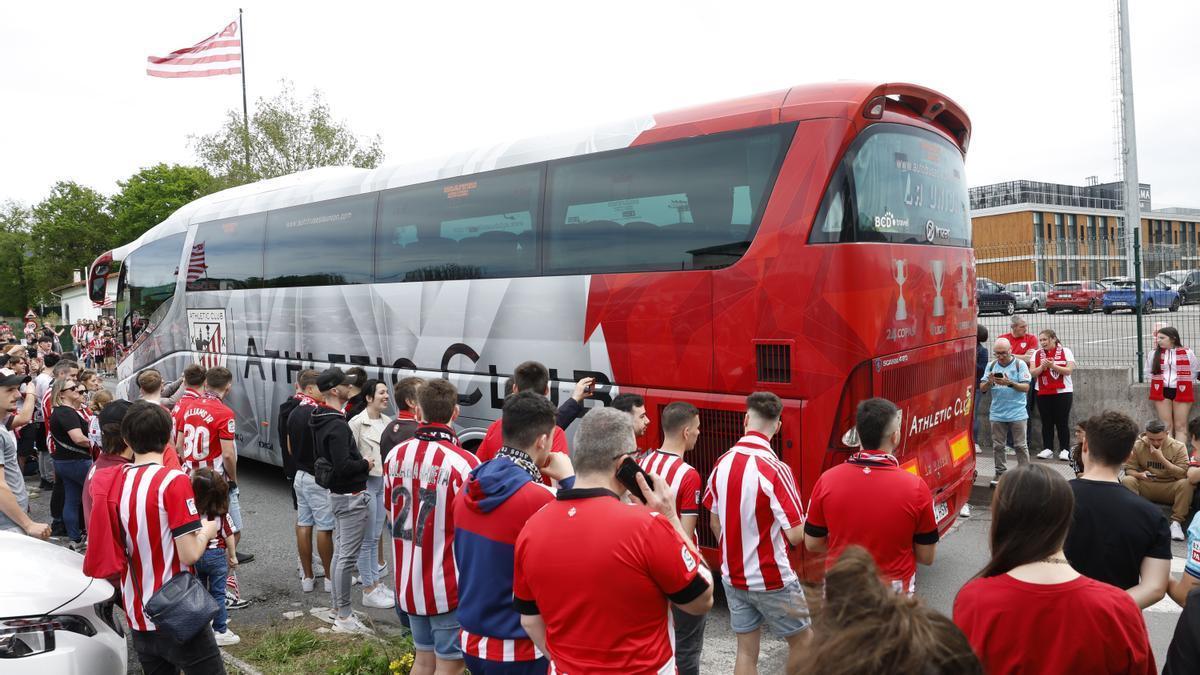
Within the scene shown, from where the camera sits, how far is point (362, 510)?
621 cm

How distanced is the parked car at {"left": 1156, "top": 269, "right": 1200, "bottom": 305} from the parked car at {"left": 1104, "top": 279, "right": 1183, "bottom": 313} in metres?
0.07

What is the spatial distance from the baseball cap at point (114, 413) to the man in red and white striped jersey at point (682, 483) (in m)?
3.29

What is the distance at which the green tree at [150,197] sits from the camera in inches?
2436

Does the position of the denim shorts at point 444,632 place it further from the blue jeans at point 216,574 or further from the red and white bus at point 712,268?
the red and white bus at point 712,268

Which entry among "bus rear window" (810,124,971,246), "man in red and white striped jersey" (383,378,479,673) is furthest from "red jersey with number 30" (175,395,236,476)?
"bus rear window" (810,124,971,246)

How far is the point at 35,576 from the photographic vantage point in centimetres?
418

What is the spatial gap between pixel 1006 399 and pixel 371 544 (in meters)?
7.73

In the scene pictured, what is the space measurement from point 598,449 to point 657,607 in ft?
1.95

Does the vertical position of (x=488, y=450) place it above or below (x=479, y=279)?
below

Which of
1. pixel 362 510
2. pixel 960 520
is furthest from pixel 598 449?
pixel 960 520

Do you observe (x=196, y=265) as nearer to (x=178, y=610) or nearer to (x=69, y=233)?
(x=178, y=610)

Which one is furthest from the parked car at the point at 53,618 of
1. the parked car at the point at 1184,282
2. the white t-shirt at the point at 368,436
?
the parked car at the point at 1184,282

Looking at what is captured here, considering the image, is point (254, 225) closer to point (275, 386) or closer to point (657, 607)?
point (275, 386)

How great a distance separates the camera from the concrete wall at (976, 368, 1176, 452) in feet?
35.6
